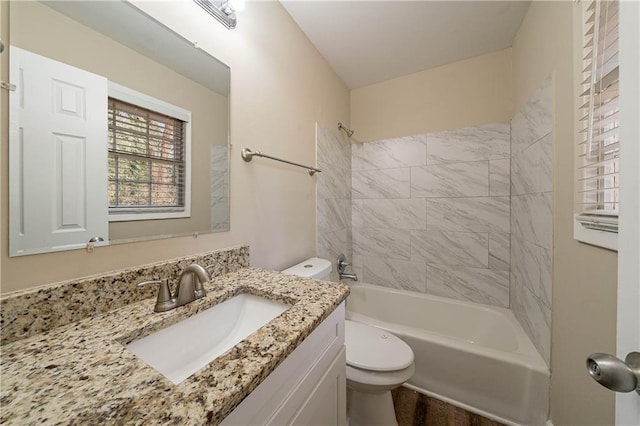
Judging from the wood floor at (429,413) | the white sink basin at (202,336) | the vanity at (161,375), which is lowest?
the wood floor at (429,413)

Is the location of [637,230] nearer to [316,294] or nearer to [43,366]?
[316,294]

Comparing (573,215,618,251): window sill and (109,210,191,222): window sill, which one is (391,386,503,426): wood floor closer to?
(573,215,618,251): window sill

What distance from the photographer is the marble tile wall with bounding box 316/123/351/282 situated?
1.75m

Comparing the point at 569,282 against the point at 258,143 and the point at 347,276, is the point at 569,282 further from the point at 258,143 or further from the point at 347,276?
the point at 258,143

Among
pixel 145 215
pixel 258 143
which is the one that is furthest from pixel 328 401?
pixel 258 143

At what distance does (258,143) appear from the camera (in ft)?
3.89

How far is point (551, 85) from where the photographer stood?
1083 mm

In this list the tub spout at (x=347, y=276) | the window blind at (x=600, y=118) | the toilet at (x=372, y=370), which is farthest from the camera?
the tub spout at (x=347, y=276)

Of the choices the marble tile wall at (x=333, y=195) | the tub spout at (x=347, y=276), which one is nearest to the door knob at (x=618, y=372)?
the marble tile wall at (x=333, y=195)

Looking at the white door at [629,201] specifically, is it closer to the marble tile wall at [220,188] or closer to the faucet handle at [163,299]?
the faucet handle at [163,299]

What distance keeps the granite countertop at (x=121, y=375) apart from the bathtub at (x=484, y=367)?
3.58 feet

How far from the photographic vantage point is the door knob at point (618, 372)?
0.33 metres

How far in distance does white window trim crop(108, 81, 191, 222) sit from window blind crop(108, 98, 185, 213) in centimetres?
1

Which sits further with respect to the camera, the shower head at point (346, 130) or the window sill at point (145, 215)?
the shower head at point (346, 130)
